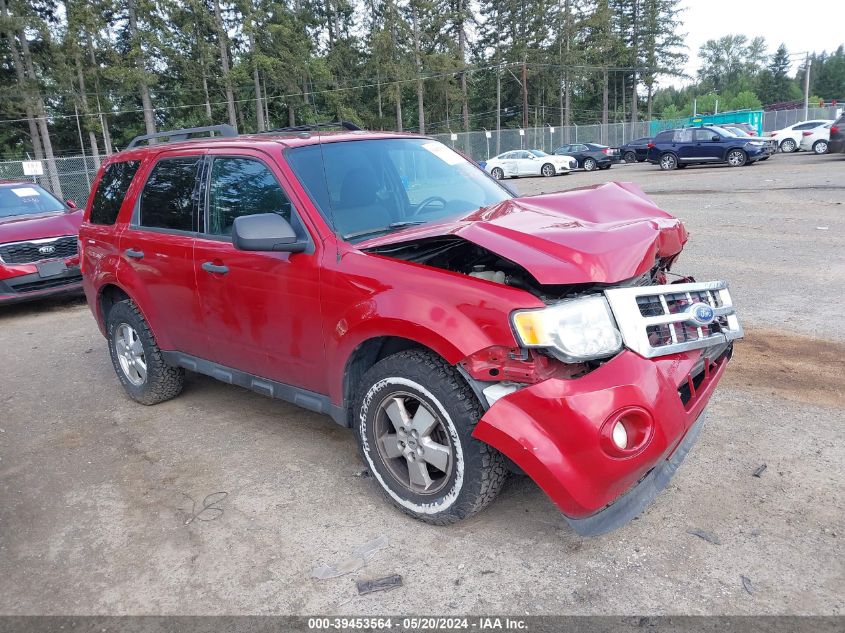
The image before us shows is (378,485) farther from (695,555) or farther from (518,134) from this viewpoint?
(518,134)

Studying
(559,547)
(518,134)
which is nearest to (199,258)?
(559,547)

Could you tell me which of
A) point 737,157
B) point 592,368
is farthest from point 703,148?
point 592,368

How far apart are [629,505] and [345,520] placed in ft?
4.56

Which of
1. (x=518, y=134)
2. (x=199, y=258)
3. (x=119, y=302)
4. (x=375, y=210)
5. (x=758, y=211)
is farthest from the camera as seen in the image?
(x=518, y=134)

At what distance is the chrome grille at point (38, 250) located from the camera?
8102mm

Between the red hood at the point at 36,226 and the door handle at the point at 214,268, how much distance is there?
5768 mm

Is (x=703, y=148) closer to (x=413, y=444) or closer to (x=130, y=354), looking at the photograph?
(x=130, y=354)

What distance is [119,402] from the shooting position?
16.7 feet

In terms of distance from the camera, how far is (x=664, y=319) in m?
2.72

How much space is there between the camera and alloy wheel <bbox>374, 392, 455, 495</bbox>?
2.92 m

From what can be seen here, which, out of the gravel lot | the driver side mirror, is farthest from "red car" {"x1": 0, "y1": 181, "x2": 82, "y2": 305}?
the driver side mirror

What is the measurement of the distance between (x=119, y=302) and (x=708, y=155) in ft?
81.6

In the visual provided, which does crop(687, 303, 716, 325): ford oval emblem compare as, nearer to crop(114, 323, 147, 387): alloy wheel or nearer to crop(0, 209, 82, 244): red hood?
crop(114, 323, 147, 387): alloy wheel

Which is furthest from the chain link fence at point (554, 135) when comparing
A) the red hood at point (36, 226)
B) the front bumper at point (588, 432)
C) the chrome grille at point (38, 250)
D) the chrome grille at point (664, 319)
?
the front bumper at point (588, 432)
